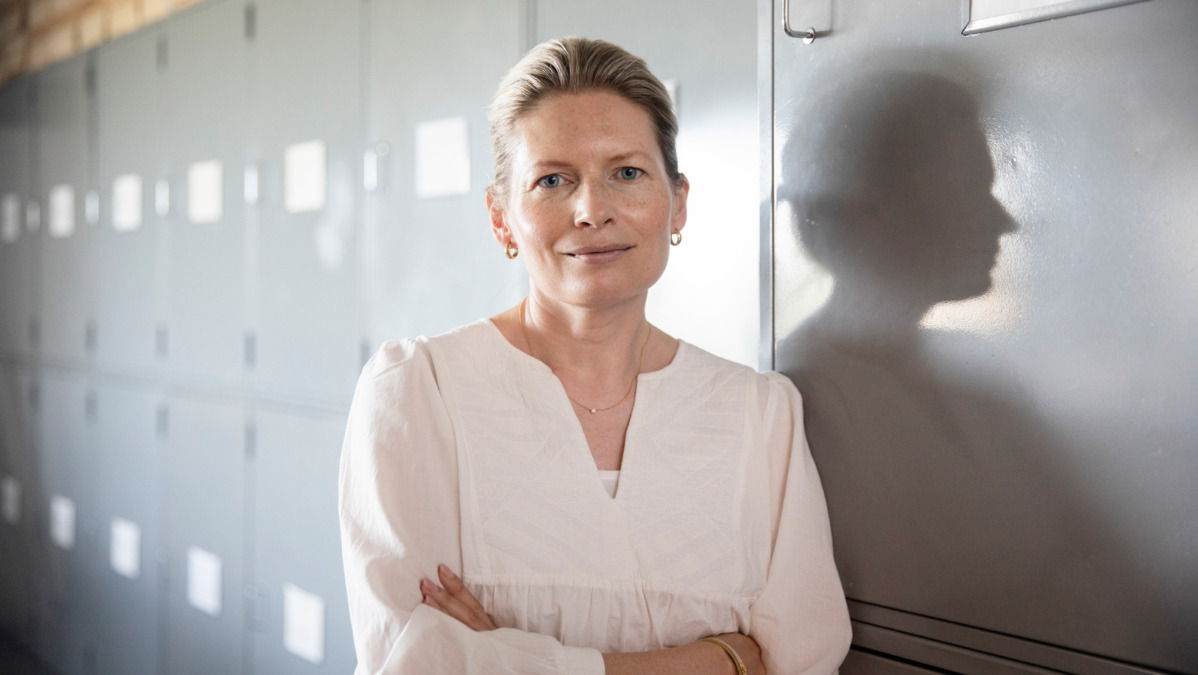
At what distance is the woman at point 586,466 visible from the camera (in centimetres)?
123

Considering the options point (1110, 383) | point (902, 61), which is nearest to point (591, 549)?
point (1110, 383)

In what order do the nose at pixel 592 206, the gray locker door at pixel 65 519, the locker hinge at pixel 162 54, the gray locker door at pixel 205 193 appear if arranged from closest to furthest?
the nose at pixel 592 206 → the gray locker door at pixel 205 193 → the locker hinge at pixel 162 54 → the gray locker door at pixel 65 519

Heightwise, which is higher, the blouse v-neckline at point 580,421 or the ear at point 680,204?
the ear at point 680,204

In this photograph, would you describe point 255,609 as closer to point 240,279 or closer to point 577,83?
point 240,279

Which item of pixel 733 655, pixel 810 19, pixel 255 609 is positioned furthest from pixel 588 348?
pixel 255 609

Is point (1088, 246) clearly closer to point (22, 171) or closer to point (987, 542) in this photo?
point (987, 542)

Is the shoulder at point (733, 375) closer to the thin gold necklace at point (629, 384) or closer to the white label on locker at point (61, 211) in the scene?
the thin gold necklace at point (629, 384)

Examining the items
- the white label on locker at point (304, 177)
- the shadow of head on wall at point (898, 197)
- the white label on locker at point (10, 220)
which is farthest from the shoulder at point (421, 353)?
the white label on locker at point (10, 220)

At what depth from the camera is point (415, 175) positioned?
7.08 ft

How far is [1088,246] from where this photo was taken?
1.06m

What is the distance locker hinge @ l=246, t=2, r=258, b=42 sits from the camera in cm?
269

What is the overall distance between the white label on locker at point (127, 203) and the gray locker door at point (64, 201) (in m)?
0.28

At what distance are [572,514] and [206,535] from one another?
2.16 metres

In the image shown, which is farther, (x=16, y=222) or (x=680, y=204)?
(x=16, y=222)
